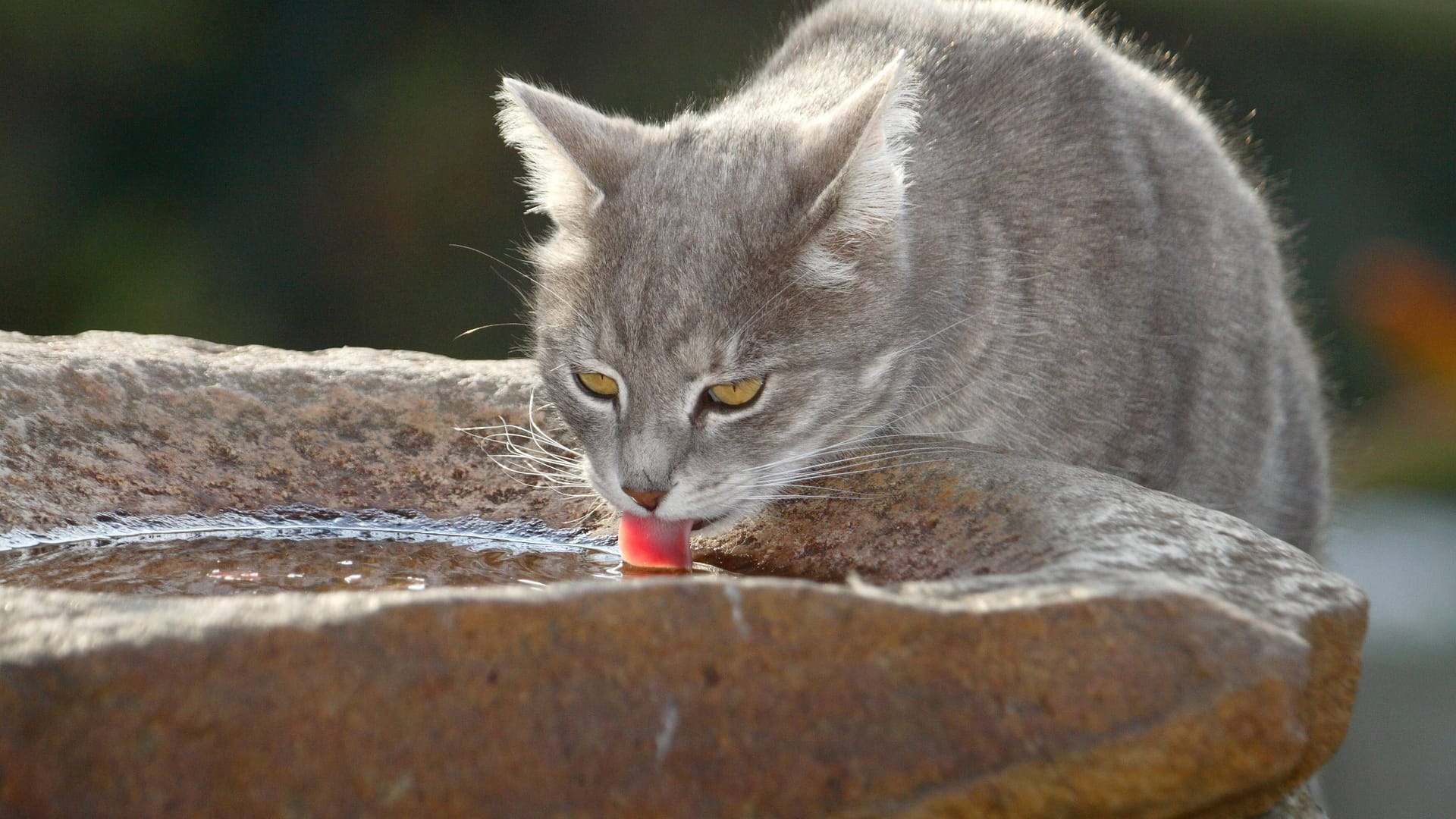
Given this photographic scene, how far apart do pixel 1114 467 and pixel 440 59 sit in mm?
4074

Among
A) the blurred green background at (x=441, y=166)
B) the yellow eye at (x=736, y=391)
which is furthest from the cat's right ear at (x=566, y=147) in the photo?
the blurred green background at (x=441, y=166)

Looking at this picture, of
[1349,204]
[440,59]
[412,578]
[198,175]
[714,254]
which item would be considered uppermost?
[440,59]

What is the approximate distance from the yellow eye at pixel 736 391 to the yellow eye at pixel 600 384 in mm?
165

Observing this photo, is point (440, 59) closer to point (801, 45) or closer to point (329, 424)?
point (801, 45)

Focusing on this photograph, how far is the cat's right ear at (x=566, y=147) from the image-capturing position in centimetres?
217

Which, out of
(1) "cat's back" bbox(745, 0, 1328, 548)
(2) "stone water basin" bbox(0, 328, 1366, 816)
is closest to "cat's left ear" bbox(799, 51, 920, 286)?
(1) "cat's back" bbox(745, 0, 1328, 548)

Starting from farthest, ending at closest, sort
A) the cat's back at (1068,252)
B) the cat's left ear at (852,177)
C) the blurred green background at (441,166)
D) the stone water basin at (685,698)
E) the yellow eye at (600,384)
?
the blurred green background at (441,166), the cat's back at (1068,252), the yellow eye at (600,384), the cat's left ear at (852,177), the stone water basin at (685,698)

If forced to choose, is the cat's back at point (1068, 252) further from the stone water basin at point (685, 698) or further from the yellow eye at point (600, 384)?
the stone water basin at point (685, 698)

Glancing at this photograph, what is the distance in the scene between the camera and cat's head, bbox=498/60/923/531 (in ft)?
6.64

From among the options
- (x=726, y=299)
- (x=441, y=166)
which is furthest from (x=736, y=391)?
(x=441, y=166)

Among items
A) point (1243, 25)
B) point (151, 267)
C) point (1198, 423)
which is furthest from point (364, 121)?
point (1198, 423)

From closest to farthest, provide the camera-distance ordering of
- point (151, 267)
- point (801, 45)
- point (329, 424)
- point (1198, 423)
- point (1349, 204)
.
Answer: point (329, 424)
point (1198, 423)
point (801, 45)
point (151, 267)
point (1349, 204)

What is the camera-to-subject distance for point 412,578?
6.70ft

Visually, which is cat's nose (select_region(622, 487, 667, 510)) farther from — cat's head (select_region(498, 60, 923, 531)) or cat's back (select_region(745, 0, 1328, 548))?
cat's back (select_region(745, 0, 1328, 548))
